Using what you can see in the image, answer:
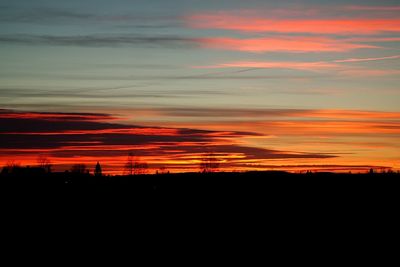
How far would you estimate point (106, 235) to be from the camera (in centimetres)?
6375

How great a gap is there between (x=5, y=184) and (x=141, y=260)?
115m

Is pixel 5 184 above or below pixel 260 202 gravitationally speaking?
above

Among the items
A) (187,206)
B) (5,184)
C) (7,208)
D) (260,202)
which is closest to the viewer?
(7,208)

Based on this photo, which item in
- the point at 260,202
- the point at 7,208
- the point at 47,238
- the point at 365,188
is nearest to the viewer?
the point at 47,238

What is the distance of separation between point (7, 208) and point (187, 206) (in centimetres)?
2283

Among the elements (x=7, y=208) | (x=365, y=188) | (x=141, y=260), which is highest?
(x=365, y=188)

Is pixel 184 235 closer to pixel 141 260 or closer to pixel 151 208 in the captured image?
pixel 141 260

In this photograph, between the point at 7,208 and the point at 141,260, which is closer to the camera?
the point at 141,260

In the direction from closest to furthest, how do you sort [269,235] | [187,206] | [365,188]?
[269,235]
[187,206]
[365,188]

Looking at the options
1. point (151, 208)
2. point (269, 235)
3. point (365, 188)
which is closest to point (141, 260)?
point (269, 235)

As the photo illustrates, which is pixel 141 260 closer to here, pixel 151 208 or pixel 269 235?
pixel 269 235

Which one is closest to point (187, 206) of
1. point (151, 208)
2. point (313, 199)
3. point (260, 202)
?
point (151, 208)

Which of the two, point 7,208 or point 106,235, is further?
point 7,208

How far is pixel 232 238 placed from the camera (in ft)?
207
